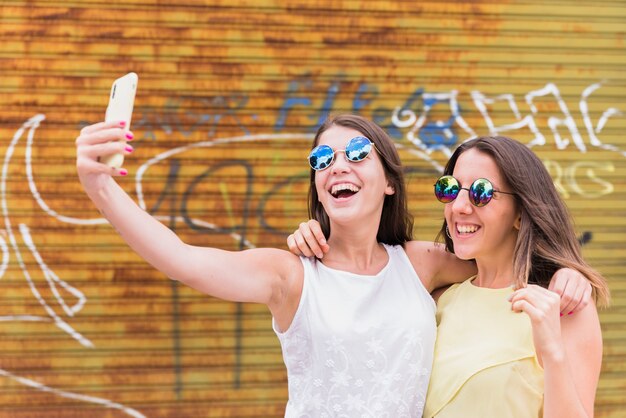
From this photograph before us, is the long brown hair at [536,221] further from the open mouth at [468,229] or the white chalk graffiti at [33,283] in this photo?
the white chalk graffiti at [33,283]

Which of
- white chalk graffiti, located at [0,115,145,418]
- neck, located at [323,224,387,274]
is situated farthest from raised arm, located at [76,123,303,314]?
white chalk graffiti, located at [0,115,145,418]

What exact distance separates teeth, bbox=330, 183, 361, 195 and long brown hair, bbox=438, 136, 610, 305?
0.51m

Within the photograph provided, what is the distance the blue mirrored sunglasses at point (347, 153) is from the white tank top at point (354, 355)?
16.3 inches

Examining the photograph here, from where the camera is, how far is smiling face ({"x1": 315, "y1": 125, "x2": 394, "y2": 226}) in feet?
9.55

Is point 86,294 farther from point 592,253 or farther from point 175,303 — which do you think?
point 592,253

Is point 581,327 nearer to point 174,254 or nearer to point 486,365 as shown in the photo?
point 486,365

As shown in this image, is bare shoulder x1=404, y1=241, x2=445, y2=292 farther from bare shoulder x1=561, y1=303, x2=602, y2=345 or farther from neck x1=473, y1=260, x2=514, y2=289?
bare shoulder x1=561, y1=303, x2=602, y2=345

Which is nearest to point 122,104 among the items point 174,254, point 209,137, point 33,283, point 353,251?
point 174,254

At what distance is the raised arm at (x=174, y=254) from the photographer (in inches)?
86.9

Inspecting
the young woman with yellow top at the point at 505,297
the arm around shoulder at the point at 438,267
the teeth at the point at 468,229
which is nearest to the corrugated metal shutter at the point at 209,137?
the arm around shoulder at the point at 438,267

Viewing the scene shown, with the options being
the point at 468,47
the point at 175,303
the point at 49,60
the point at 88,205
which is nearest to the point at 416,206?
the point at 468,47

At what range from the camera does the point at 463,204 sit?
2.81 metres

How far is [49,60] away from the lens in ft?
16.2

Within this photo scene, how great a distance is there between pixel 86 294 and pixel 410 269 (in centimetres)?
261
